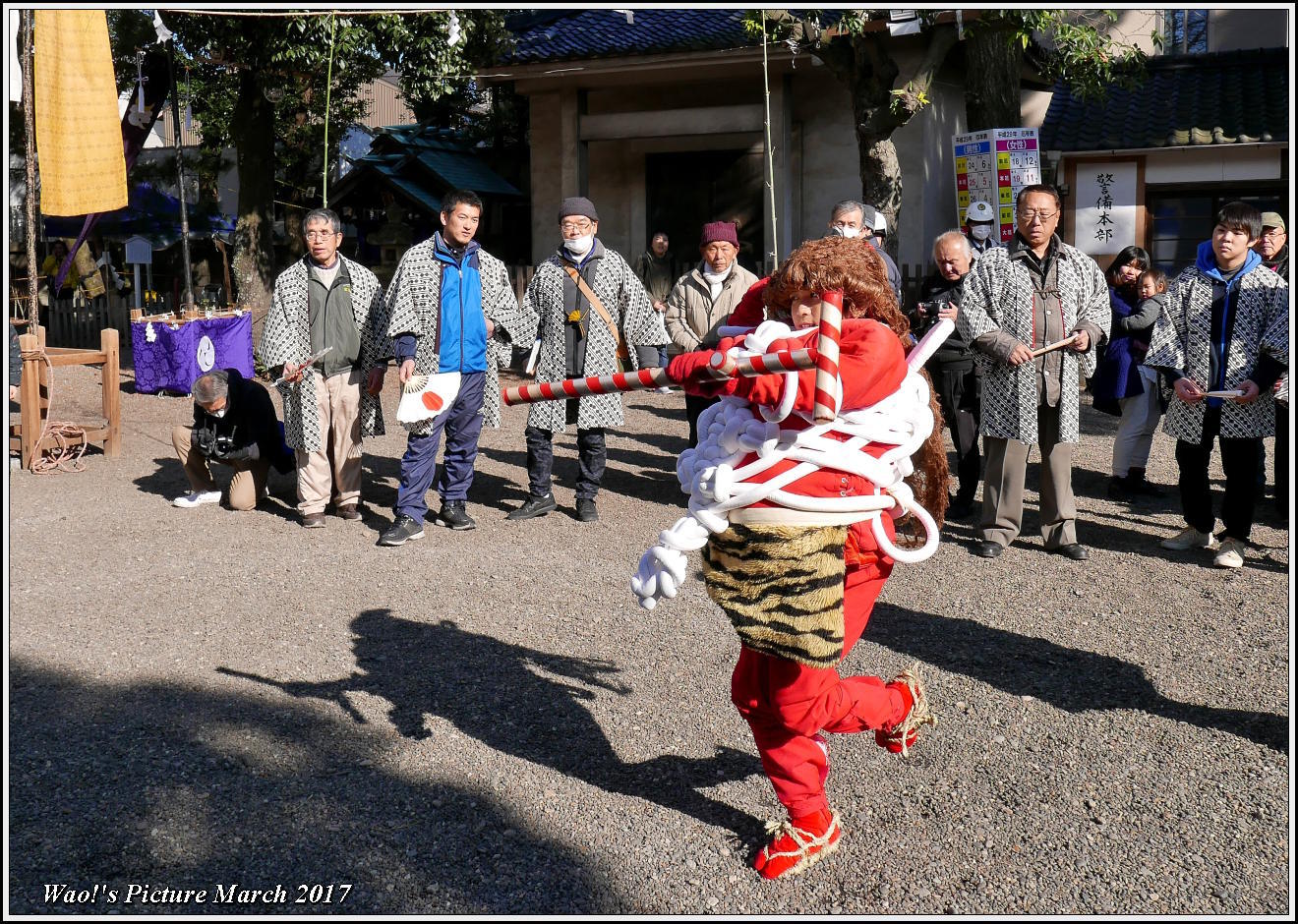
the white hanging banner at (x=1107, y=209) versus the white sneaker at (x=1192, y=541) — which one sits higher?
the white hanging banner at (x=1107, y=209)

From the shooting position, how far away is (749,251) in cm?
1564

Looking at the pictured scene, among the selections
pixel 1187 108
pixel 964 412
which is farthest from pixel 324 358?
pixel 1187 108

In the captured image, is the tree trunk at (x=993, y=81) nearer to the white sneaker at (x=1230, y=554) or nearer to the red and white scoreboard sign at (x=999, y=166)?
the red and white scoreboard sign at (x=999, y=166)

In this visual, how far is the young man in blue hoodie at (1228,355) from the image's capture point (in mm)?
5738

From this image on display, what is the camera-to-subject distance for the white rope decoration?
118 inches

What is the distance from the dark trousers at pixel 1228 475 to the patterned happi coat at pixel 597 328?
117 inches

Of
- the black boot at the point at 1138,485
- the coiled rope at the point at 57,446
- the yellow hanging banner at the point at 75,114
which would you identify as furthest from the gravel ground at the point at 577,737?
the yellow hanging banner at the point at 75,114

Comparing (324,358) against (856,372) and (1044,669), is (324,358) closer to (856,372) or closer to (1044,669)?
(1044,669)

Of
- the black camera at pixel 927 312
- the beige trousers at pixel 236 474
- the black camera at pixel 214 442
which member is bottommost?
the beige trousers at pixel 236 474

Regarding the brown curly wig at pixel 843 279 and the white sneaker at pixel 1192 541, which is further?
the white sneaker at pixel 1192 541

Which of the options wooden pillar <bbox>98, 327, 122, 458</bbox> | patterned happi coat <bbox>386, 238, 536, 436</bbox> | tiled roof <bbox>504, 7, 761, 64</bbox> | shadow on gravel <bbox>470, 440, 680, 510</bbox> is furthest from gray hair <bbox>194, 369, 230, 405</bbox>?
tiled roof <bbox>504, 7, 761, 64</bbox>

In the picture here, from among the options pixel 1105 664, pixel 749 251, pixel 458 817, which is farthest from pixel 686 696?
pixel 749 251

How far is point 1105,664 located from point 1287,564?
205 cm

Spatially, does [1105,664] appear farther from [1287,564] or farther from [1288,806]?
[1287,564]
